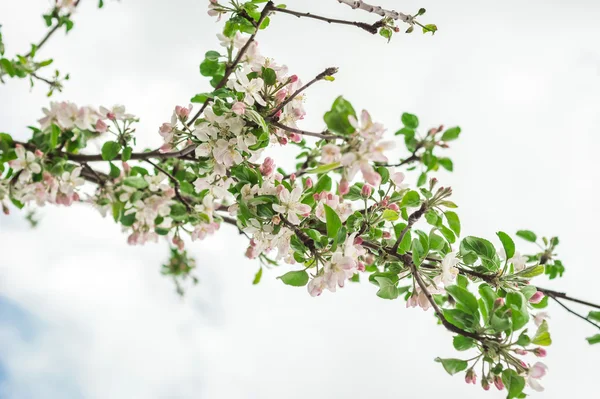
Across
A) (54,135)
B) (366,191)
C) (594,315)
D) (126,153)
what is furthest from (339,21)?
(594,315)

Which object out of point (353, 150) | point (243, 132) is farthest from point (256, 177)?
point (353, 150)

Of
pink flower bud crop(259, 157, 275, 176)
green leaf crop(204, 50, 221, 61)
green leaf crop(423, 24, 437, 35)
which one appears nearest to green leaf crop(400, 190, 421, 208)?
pink flower bud crop(259, 157, 275, 176)

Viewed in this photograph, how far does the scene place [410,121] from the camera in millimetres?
807

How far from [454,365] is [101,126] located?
3.68 ft

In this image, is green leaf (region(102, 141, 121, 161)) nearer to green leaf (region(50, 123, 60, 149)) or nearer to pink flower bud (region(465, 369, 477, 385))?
green leaf (region(50, 123, 60, 149))

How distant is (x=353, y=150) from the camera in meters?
0.79

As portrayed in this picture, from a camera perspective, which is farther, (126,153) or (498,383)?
(126,153)

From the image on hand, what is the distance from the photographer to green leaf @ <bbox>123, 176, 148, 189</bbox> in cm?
118

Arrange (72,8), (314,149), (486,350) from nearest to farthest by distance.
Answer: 1. (486,350)
2. (72,8)
3. (314,149)

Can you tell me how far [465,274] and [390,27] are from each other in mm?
802

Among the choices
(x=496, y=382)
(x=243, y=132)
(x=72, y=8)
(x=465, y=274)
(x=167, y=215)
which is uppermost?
(x=72, y=8)

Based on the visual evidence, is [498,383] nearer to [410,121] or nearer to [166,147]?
[410,121]

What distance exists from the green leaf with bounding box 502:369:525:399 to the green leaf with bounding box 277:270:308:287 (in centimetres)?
51

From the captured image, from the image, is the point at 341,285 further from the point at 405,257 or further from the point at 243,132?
the point at 243,132
